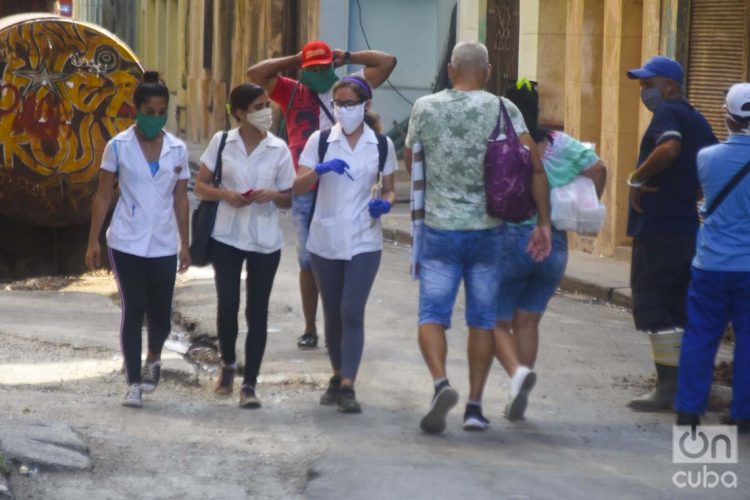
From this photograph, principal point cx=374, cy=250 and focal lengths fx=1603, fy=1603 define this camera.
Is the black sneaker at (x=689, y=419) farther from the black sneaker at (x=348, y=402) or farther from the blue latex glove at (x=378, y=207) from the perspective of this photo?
the blue latex glove at (x=378, y=207)

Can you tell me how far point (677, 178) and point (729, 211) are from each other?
77 centimetres

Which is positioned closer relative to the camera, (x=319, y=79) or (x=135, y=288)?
(x=135, y=288)

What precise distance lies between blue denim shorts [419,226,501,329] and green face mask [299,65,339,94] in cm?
227

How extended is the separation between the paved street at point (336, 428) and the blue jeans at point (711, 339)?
224 mm

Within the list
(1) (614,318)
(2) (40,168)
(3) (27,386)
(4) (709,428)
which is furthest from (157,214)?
(2) (40,168)

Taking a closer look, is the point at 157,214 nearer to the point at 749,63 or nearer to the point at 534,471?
the point at 534,471

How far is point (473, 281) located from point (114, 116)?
710 cm

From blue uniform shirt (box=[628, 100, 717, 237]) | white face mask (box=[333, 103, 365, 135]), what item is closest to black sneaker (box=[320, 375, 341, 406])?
white face mask (box=[333, 103, 365, 135])

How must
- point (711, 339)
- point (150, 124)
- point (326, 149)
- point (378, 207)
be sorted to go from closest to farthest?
point (711, 339) → point (378, 207) → point (150, 124) → point (326, 149)

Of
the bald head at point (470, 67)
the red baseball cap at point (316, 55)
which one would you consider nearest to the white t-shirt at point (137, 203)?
the bald head at point (470, 67)

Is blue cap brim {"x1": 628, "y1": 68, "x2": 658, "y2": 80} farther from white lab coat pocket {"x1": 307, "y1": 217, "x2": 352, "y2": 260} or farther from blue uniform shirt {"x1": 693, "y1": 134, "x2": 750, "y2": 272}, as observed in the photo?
white lab coat pocket {"x1": 307, "y1": 217, "x2": 352, "y2": 260}

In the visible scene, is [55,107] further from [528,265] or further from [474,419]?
[474,419]

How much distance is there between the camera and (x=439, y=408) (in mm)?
7453

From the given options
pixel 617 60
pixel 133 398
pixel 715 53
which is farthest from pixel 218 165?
pixel 617 60
